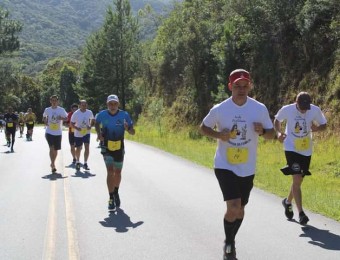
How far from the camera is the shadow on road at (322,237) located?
633cm

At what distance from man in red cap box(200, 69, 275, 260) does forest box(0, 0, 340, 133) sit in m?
14.3

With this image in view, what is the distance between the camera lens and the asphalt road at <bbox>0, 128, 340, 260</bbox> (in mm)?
6191

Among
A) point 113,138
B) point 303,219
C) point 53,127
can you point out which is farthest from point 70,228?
point 53,127

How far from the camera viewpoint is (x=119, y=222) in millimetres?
7840

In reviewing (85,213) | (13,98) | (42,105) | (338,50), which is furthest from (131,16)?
(42,105)

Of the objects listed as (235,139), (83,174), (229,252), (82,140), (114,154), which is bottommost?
(83,174)

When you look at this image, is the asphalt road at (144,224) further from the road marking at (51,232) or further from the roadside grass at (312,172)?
the roadside grass at (312,172)

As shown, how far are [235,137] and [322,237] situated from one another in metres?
2.28

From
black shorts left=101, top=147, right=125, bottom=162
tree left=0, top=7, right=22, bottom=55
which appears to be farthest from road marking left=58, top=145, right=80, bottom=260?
tree left=0, top=7, right=22, bottom=55

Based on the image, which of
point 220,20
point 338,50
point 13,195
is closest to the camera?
point 13,195

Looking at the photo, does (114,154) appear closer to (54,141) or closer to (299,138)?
(299,138)

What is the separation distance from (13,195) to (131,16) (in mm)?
44546

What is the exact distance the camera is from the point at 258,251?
242 inches

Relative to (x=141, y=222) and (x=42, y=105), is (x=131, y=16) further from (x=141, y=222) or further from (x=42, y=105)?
(x=42, y=105)
